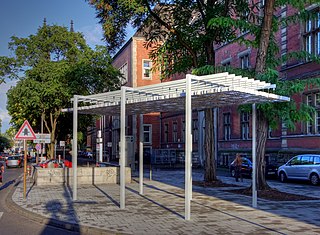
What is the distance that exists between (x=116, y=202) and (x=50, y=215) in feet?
9.27

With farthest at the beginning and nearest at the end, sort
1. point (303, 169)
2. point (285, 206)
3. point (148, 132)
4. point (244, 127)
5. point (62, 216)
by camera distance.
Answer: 1. point (148, 132)
2. point (244, 127)
3. point (303, 169)
4. point (285, 206)
5. point (62, 216)

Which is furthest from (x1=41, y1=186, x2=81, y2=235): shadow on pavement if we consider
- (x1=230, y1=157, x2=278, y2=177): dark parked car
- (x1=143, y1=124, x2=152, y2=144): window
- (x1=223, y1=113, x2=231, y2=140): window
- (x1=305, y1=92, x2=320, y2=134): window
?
(x1=143, y1=124, x2=152, y2=144): window

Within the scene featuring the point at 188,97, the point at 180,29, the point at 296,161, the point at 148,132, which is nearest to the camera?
the point at 188,97

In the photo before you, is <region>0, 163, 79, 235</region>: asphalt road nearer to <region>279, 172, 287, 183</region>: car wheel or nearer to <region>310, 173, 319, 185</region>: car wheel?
<region>310, 173, 319, 185</region>: car wheel

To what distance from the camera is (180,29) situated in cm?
2181

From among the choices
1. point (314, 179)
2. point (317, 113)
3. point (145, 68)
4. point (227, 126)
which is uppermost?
point (145, 68)

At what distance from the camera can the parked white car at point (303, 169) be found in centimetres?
2275

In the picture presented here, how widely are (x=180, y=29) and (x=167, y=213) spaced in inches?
484

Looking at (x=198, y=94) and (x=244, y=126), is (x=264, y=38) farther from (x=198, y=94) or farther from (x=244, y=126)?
(x=244, y=126)

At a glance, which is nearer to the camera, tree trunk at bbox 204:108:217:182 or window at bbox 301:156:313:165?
tree trunk at bbox 204:108:217:182

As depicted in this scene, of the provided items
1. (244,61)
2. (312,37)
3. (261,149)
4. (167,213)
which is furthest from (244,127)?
(167,213)

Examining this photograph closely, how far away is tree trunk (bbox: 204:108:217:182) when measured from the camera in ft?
69.1

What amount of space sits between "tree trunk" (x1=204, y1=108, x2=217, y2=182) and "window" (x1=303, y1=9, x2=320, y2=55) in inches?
418

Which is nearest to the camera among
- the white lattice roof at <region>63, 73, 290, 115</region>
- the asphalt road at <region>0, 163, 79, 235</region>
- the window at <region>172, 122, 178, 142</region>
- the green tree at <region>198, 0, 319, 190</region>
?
the asphalt road at <region>0, 163, 79, 235</region>
